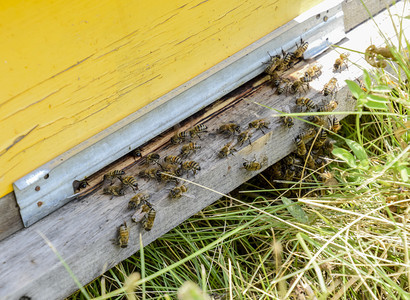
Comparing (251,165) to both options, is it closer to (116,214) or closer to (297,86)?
(297,86)

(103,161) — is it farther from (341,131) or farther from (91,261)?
(341,131)

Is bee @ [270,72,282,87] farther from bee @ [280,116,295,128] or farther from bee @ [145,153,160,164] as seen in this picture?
bee @ [145,153,160,164]

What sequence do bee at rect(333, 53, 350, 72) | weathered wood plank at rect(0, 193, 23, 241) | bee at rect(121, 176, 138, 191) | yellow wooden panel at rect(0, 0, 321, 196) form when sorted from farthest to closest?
bee at rect(333, 53, 350, 72)
bee at rect(121, 176, 138, 191)
weathered wood plank at rect(0, 193, 23, 241)
yellow wooden panel at rect(0, 0, 321, 196)

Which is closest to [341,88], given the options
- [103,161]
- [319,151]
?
[319,151]

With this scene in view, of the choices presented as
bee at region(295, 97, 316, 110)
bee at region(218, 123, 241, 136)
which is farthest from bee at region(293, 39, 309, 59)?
bee at region(218, 123, 241, 136)

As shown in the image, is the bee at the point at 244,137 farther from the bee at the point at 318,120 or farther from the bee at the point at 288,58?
the bee at the point at 288,58

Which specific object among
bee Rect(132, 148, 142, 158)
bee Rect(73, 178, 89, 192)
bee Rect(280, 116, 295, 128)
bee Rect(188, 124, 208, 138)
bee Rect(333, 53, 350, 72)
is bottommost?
bee Rect(280, 116, 295, 128)
